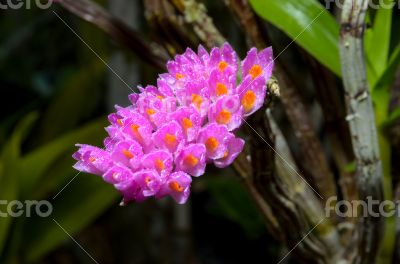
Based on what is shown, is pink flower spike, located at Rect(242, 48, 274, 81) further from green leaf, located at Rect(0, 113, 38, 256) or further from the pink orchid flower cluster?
green leaf, located at Rect(0, 113, 38, 256)

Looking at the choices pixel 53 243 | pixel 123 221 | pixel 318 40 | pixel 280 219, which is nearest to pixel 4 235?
pixel 53 243

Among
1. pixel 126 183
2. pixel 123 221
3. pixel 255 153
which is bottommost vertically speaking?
pixel 123 221

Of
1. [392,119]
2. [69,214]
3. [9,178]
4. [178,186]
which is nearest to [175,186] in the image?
[178,186]

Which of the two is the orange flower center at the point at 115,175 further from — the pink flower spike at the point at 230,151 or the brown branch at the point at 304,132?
the brown branch at the point at 304,132

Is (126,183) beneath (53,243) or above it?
above

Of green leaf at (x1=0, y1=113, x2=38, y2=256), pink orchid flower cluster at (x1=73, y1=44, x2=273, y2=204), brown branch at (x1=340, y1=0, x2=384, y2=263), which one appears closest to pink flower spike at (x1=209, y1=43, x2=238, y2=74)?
pink orchid flower cluster at (x1=73, y1=44, x2=273, y2=204)

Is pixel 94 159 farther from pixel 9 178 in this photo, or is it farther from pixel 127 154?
pixel 9 178

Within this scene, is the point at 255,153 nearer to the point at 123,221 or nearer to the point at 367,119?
the point at 367,119
